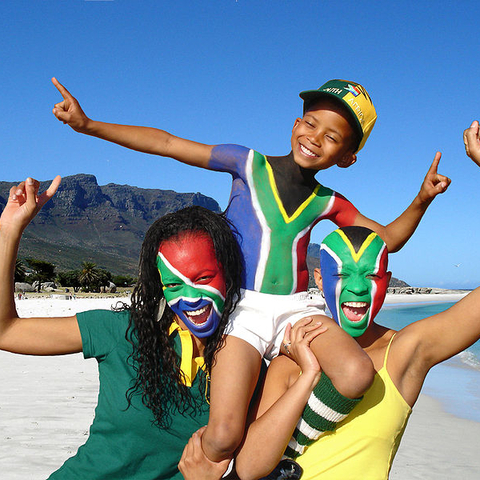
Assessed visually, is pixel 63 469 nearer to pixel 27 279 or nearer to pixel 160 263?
pixel 160 263

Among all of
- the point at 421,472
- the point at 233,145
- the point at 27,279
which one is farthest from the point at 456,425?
the point at 27,279

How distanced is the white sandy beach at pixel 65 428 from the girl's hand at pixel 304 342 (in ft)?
13.7

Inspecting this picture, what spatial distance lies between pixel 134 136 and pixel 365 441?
2.03m

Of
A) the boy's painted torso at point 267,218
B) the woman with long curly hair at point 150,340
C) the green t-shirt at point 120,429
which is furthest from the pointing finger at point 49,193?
the boy's painted torso at point 267,218

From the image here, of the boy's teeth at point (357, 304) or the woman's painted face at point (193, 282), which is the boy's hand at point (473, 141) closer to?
the boy's teeth at point (357, 304)

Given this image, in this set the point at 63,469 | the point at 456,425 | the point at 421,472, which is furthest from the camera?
the point at 456,425

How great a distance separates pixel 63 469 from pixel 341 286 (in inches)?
61.6

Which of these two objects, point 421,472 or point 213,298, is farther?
point 421,472

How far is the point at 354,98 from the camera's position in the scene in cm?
319

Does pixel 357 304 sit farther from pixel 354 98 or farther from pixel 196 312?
pixel 354 98

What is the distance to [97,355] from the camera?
2764 mm

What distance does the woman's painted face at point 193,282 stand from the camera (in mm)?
2689

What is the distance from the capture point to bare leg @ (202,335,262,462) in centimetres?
240

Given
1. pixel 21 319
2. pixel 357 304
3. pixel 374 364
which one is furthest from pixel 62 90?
pixel 374 364
